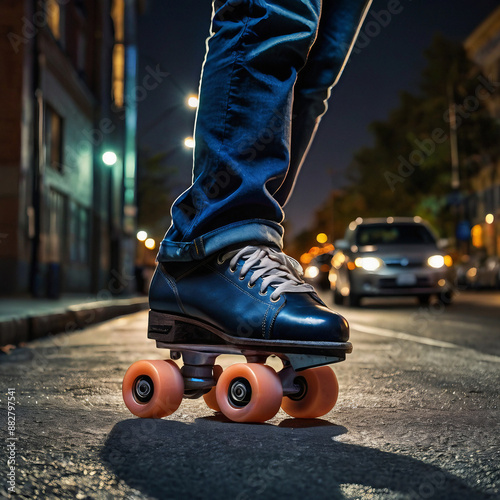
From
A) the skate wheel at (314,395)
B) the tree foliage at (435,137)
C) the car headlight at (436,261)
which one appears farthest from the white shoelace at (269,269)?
the tree foliage at (435,137)

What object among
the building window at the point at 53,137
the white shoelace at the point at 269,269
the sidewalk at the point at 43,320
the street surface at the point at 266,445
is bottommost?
the sidewalk at the point at 43,320

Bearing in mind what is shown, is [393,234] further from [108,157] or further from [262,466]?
[262,466]

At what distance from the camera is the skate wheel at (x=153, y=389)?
1.74 metres

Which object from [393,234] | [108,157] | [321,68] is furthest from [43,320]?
[108,157]

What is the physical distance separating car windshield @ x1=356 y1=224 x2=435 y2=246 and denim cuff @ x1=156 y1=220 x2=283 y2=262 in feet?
34.0

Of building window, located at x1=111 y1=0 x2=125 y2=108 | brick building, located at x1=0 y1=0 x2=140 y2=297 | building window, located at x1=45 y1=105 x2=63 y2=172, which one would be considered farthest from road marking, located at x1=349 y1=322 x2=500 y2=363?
building window, located at x1=111 y1=0 x2=125 y2=108

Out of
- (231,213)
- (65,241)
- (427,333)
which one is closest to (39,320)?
(427,333)

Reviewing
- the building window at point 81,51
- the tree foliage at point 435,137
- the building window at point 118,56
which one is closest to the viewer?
the building window at point 81,51

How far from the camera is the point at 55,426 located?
5.39ft

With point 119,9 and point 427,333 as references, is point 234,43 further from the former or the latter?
point 119,9

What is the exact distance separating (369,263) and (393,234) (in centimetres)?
106

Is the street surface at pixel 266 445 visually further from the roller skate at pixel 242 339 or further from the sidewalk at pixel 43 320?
the sidewalk at pixel 43 320

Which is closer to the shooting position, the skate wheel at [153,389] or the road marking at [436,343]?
the skate wheel at [153,389]

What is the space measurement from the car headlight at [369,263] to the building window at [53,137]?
860cm
